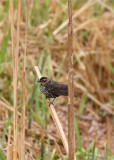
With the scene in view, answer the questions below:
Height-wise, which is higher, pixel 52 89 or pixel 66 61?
pixel 66 61

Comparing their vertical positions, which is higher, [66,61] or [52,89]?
[66,61]

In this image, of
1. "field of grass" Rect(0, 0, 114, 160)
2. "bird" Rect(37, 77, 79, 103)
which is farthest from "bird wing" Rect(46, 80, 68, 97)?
"field of grass" Rect(0, 0, 114, 160)

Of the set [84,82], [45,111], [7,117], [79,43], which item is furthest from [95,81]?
[7,117]

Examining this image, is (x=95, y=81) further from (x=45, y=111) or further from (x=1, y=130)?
(x=1, y=130)

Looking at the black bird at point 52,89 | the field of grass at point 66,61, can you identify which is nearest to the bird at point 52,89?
the black bird at point 52,89

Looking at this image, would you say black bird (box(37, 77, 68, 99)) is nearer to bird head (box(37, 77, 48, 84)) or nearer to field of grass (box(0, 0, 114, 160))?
bird head (box(37, 77, 48, 84))

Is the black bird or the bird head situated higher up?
the bird head

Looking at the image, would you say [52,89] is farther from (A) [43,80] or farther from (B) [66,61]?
(B) [66,61]

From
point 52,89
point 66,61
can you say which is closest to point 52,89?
point 52,89

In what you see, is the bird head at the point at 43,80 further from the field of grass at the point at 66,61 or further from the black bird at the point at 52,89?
the field of grass at the point at 66,61

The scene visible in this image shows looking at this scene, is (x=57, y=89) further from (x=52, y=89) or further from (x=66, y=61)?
(x=66, y=61)

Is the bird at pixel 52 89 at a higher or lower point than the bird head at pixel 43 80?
lower

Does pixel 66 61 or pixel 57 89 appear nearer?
pixel 57 89
